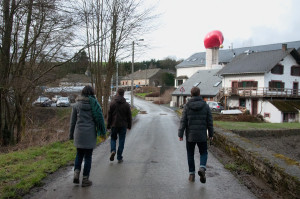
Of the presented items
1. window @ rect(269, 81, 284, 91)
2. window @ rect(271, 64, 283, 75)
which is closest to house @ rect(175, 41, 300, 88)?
window @ rect(271, 64, 283, 75)

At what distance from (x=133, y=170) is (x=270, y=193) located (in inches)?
110

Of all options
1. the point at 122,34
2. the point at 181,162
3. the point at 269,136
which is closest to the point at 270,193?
the point at 181,162

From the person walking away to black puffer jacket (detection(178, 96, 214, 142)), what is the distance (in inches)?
66.2

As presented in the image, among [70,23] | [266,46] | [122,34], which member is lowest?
[70,23]

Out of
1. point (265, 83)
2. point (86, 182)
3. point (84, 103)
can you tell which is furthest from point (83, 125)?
point (265, 83)

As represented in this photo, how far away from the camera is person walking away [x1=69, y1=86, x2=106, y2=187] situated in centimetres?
516

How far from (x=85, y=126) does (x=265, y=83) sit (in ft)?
120

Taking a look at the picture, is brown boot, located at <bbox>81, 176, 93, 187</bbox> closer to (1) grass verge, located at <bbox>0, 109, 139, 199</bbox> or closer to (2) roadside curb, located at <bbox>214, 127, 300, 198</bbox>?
(1) grass verge, located at <bbox>0, 109, 139, 199</bbox>

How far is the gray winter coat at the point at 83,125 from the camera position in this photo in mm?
5156

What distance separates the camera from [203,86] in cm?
4753

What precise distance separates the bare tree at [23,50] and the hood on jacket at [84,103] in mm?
3890

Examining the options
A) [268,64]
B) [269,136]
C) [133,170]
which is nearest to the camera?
[133,170]

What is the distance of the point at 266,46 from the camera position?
6450 cm

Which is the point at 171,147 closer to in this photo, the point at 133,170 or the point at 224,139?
the point at 224,139
